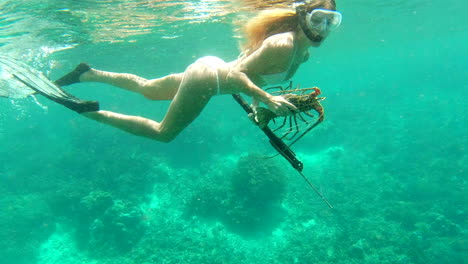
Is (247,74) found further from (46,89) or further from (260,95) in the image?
(46,89)

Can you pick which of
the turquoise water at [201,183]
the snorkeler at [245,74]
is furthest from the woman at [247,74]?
the turquoise water at [201,183]

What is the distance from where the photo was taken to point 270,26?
3588mm

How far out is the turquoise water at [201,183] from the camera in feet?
35.8

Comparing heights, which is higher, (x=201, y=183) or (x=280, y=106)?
(x=280, y=106)

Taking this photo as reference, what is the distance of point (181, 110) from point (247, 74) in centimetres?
112

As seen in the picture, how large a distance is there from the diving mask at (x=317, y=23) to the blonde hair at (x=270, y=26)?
271 millimetres

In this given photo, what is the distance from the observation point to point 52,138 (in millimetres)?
21234

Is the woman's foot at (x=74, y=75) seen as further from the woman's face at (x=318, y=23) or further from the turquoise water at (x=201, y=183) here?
the turquoise water at (x=201, y=183)

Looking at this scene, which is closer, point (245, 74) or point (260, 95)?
point (260, 95)

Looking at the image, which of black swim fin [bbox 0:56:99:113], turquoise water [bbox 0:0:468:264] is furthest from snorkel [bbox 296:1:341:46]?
turquoise water [bbox 0:0:468:264]

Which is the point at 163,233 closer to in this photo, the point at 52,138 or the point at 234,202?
the point at 234,202

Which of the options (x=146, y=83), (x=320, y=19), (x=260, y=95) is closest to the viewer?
(x=260, y=95)

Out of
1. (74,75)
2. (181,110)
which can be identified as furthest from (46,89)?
(181,110)

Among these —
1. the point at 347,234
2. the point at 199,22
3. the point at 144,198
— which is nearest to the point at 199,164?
the point at 144,198
